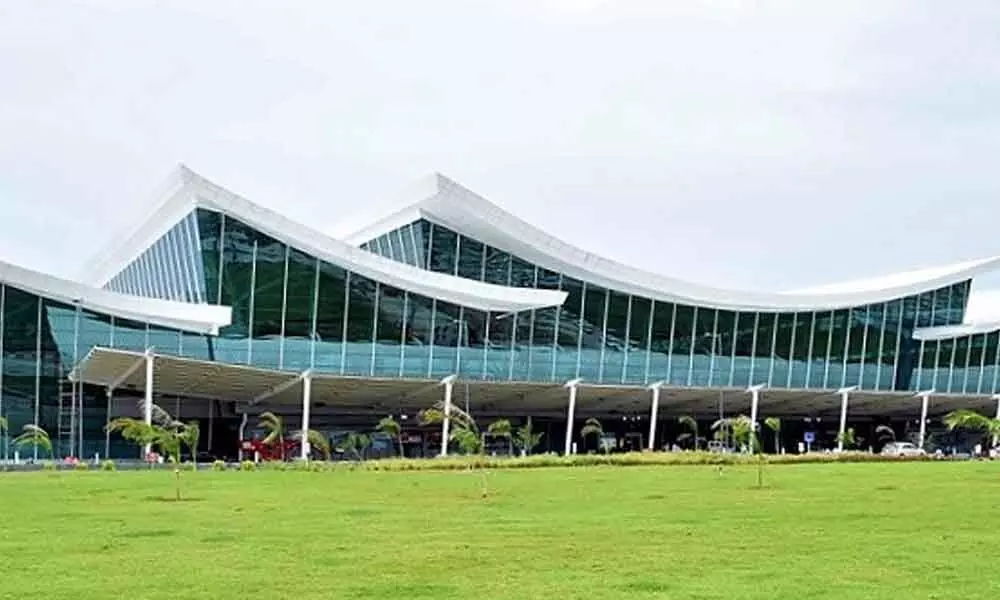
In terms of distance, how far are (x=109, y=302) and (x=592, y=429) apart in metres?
24.6

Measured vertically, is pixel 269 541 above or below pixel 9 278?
below

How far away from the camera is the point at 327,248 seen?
159 feet

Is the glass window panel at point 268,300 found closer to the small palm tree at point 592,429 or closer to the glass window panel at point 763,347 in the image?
the small palm tree at point 592,429

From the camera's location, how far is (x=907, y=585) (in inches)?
438

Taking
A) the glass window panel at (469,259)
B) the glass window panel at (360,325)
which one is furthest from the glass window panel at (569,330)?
the glass window panel at (360,325)

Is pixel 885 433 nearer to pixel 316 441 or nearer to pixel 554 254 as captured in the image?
pixel 554 254

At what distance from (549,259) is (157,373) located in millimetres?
18005

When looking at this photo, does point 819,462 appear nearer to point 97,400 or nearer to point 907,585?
point 97,400

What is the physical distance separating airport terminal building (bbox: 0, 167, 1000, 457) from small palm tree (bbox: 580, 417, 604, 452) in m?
0.78

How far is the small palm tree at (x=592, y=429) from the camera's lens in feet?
198

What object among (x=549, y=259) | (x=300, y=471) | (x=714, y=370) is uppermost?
(x=549, y=259)

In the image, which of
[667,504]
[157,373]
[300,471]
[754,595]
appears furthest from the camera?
[157,373]

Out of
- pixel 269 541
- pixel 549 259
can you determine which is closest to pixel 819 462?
pixel 549 259

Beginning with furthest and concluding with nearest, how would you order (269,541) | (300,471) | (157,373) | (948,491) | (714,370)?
(714,370), (157,373), (300,471), (948,491), (269,541)
